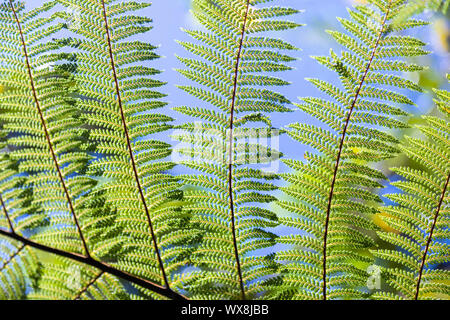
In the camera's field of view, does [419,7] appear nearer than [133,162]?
Yes

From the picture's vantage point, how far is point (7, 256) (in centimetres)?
115

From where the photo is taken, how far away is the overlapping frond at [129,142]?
1.15 meters

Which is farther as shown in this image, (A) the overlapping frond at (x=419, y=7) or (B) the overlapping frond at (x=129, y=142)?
(B) the overlapping frond at (x=129, y=142)

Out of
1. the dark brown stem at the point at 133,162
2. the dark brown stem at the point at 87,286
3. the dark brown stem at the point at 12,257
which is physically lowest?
the dark brown stem at the point at 87,286

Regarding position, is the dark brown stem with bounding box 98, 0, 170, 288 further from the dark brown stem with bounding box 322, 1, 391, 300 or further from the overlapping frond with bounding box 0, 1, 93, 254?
the dark brown stem with bounding box 322, 1, 391, 300

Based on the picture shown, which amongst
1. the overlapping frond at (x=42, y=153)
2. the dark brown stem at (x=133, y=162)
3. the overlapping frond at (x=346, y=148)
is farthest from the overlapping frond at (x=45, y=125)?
the overlapping frond at (x=346, y=148)

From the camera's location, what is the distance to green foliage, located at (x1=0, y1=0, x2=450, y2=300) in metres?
1.13

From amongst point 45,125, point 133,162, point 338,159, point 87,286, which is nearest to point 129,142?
point 133,162

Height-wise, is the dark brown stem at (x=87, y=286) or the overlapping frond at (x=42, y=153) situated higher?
the overlapping frond at (x=42, y=153)

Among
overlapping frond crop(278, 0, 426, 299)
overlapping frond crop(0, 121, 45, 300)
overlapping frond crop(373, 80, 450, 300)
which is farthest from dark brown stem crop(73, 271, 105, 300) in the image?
overlapping frond crop(373, 80, 450, 300)

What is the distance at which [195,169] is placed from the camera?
1166 mm

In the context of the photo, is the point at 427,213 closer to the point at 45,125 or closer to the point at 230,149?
the point at 230,149

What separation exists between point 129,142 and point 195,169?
219mm

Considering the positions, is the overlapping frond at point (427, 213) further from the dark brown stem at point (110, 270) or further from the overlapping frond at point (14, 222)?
the overlapping frond at point (14, 222)
